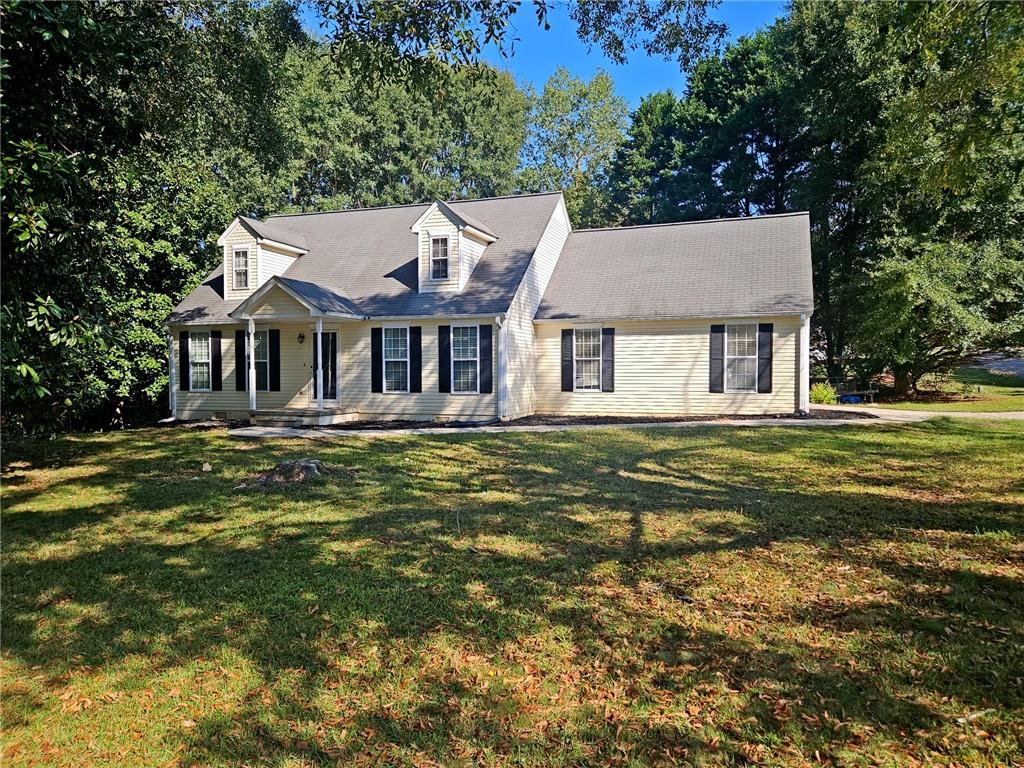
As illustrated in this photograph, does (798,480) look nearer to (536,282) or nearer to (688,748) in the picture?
(688,748)

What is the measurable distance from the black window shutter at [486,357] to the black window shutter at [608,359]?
297 cm

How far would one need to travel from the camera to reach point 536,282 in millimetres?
16781

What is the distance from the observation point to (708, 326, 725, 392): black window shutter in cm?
1508

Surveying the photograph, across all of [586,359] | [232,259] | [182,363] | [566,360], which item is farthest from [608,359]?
[182,363]

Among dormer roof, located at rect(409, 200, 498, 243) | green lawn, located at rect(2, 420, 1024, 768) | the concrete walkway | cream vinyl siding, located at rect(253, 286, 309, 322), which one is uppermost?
dormer roof, located at rect(409, 200, 498, 243)

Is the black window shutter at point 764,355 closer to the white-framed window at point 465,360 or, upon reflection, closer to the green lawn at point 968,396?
the green lawn at point 968,396

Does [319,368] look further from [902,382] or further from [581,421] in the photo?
[902,382]

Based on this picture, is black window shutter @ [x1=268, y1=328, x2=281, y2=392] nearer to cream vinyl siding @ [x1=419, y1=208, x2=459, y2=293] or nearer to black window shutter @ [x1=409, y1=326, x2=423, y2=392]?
black window shutter @ [x1=409, y1=326, x2=423, y2=392]

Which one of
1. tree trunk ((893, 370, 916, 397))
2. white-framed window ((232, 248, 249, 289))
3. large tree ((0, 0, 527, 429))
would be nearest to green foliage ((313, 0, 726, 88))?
large tree ((0, 0, 527, 429))

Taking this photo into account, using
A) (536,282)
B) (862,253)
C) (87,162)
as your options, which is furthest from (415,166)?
(87,162)

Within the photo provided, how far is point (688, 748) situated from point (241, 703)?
2.13m

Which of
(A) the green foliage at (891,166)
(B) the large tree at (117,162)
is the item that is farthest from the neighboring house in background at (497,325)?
(A) the green foliage at (891,166)

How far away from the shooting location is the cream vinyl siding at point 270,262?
17562 mm

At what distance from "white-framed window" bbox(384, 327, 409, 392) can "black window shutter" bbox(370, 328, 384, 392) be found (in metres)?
0.10
